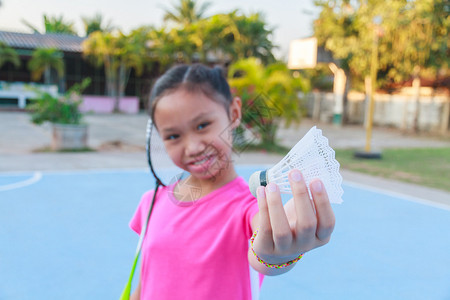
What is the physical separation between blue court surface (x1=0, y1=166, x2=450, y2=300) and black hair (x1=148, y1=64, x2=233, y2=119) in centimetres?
229

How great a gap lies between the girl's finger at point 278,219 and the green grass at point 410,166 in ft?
19.3

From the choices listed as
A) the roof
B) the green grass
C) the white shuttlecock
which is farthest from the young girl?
the roof

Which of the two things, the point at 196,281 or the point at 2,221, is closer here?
the point at 196,281

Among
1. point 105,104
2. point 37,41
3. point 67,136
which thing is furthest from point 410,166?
point 37,41

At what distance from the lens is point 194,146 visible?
99 cm

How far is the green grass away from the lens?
7749 mm

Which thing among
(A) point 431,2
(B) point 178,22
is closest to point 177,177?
(A) point 431,2

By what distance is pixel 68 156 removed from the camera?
8.85 meters

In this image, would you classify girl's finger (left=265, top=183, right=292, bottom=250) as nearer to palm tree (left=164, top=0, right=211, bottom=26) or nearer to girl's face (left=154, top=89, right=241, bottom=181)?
girl's face (left=154, top=89, right=241, bottom=181)

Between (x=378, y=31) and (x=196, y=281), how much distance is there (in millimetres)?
9681

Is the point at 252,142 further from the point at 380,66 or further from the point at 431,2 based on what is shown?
the point at 380,66

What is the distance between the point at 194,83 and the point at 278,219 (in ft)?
1.90

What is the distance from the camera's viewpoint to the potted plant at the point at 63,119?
30.8ft

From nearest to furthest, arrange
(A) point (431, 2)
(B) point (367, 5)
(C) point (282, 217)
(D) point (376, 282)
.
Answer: (C) point (282, 217), (D) point (376, 282), (A) point (431, 2), (B) point (367, 5)
